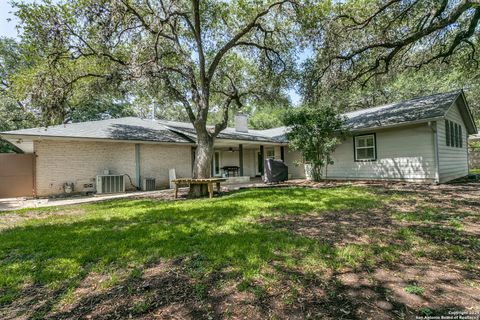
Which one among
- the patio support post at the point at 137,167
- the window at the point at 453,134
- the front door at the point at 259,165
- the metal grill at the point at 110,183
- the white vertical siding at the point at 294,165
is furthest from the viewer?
the front door at the point at 259,165

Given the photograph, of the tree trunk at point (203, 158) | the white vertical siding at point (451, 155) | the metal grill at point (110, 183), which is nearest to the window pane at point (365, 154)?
the white vertical siding at point (451, 155)

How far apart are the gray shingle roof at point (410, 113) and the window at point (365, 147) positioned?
2.37 feet

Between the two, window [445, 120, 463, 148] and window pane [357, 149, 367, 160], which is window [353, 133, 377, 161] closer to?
window pane [357, 149, 367, 160]

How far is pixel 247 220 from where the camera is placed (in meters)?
4.98

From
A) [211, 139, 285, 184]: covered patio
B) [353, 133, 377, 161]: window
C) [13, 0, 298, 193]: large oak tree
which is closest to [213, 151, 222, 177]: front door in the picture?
[211, 139, 285, 184]: covered patio

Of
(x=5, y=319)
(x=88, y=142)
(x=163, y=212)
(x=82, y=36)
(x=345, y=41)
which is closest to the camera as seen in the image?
(x=5, y=319)

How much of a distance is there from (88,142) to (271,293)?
11.6 meters

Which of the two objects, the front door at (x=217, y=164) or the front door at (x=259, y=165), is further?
the front door at (x=259, y=165)

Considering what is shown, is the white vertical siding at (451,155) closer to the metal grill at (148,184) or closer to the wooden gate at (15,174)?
the metal grill at (148,184)

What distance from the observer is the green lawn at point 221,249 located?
2451 mm

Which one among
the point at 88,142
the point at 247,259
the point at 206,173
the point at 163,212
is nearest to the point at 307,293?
the point at 247,259

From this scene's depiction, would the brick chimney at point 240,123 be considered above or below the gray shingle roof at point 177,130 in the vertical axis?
above

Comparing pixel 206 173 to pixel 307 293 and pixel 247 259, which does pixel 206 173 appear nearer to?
pixel 247 259

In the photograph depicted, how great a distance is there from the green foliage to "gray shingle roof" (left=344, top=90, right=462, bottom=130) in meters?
1.33
